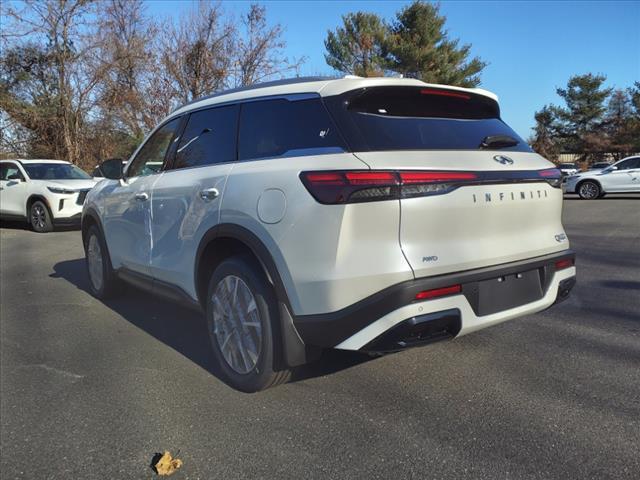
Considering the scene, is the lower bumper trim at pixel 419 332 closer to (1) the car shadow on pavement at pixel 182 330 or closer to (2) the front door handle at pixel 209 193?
(1) the car shadow on pavement at pixel 182 330

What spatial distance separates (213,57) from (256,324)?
81.2ft

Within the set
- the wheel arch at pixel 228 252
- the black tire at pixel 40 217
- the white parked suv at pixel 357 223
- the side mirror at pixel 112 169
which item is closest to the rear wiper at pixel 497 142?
the white parked suv at pixel 357 223

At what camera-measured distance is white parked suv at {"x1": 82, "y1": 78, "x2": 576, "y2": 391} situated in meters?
2.63

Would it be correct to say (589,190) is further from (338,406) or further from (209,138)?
(338,406)

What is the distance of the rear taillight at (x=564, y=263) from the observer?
10.8ft

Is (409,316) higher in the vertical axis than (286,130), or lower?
lower

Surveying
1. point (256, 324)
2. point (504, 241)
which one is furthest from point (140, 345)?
point (504, 241)

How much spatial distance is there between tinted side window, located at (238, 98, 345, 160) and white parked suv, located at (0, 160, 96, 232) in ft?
30.8

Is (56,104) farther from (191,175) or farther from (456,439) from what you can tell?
(456,439)

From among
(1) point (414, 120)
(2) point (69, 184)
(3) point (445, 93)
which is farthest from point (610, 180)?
(1) point (414, 120)

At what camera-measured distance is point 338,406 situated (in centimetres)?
310

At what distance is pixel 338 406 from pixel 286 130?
5.29 feet

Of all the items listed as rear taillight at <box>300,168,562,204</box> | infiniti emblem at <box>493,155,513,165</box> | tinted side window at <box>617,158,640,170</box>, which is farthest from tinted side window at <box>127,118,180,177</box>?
tinted side window at <box>617,158,640,170</box>

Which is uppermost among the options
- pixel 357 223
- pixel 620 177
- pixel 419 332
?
pixel 357 223
